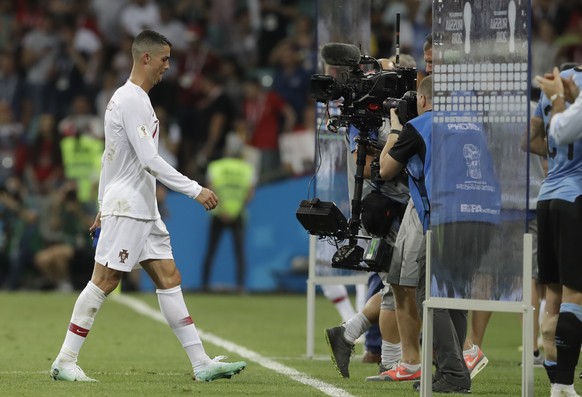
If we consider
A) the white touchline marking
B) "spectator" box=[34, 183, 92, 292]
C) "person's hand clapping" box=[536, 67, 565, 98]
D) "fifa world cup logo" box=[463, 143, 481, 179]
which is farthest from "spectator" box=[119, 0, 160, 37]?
"person's hand clapping" box=[536, 67, 565, 98]

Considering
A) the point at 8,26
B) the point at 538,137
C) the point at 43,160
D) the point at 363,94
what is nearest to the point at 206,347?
the point at 363,94

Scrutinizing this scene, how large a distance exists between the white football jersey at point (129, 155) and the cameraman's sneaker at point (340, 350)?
173 centimetres

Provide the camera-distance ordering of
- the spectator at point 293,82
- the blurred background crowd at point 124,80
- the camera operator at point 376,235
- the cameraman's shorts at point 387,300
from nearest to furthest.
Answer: the camera operator at point 376,235, the cameraman's shorts at point 387,300, the blurred background crowd at point 124,80, the spectator at point 293,82

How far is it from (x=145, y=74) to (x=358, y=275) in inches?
141

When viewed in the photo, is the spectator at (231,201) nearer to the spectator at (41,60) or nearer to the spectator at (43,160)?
the spectator at (43,160)

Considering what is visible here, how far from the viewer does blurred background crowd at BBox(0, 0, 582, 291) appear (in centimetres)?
1995

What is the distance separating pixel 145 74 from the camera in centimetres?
920

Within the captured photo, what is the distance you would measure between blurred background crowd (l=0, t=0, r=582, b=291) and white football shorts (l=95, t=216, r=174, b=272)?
10.7 metres

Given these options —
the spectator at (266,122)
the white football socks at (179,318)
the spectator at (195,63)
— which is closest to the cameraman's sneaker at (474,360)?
the white football socks at (179,318)

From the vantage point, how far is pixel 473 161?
7887 mm

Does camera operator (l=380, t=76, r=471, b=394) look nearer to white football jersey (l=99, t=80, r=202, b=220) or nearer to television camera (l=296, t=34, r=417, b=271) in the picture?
television camera (l=296, t=34, r=417, b=271)

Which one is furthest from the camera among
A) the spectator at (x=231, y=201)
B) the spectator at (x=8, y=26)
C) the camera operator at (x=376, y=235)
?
the spectator at (x=8, y=26)

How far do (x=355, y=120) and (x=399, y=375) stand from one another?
1.89m

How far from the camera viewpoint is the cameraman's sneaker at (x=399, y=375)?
9.70 metres
